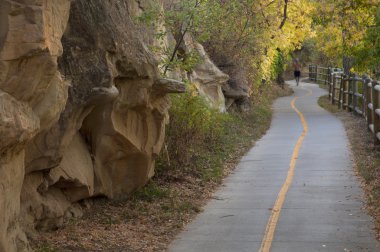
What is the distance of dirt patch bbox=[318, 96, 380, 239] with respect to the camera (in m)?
13.1

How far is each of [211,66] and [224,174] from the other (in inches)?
365

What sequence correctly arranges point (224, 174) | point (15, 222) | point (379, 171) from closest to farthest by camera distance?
point (15, 222), point (379, 171), point (224, 174)

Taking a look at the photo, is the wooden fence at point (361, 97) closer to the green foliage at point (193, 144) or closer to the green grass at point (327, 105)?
the green grass at point (327, 105)

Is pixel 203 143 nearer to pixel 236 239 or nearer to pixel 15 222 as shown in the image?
pixel 236 239

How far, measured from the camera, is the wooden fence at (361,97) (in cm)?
1941

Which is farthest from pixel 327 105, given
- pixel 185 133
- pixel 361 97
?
pixel 185 133

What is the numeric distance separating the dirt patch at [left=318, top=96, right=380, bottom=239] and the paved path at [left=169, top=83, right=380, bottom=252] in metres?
0.18

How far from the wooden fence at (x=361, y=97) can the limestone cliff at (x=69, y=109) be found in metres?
6.68

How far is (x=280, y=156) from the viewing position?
19109 mm

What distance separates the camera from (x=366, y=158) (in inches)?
703

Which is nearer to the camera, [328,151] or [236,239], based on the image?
[236,239]

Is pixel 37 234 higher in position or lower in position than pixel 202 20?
lower

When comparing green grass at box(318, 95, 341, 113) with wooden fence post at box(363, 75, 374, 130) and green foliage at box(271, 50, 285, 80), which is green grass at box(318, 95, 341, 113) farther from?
wooden fence post at box(363, 75, 374, 130)

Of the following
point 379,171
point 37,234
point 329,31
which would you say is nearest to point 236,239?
point 37,234
